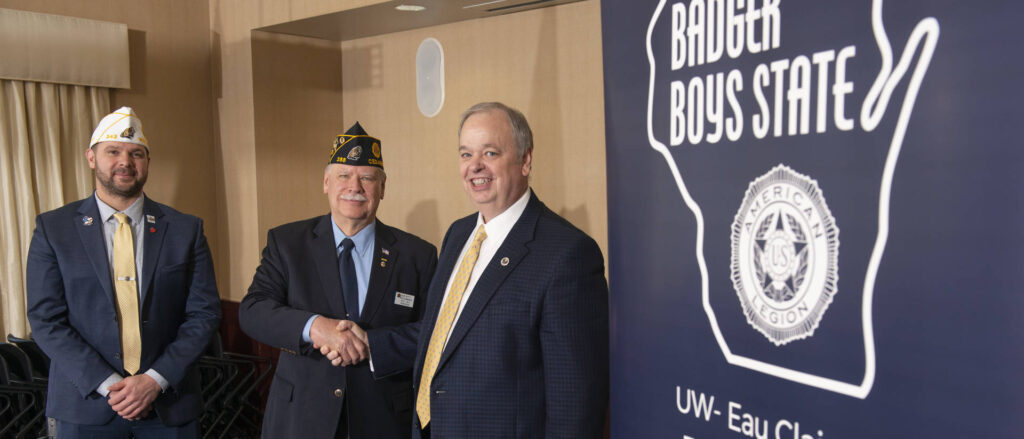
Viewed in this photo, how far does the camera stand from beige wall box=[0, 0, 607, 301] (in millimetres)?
4906

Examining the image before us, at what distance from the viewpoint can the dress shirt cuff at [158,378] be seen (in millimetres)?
2910

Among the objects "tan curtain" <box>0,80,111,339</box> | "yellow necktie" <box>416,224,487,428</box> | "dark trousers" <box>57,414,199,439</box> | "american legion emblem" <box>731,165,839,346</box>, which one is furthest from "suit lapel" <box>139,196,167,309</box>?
"american legion emblem" <box>731,165,839,346</box>

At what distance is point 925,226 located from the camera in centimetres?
96

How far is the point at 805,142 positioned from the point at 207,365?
4.25 metres

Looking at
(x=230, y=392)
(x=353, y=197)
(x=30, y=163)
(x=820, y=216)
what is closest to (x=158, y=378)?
(x=353, y=197)

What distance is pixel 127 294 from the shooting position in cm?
296

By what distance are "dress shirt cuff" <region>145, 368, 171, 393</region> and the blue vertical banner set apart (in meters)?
2.13

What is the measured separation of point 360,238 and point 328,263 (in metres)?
0.15

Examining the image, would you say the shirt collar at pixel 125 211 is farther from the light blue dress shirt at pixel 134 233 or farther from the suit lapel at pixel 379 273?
the suit lapel at pixel 379 273

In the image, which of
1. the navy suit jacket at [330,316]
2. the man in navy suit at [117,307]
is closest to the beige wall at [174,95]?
the man in navy suit at [117,307]

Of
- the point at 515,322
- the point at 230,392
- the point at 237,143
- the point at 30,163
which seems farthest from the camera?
the point at 237,143

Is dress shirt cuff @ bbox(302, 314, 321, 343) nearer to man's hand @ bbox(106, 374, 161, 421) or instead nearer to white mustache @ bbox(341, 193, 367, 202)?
white mustache @ bbox(341, 193, 367, 202)

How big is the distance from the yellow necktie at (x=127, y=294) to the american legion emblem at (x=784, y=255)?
2.54m

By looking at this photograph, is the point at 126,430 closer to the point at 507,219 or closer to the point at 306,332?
the point at 306,332
